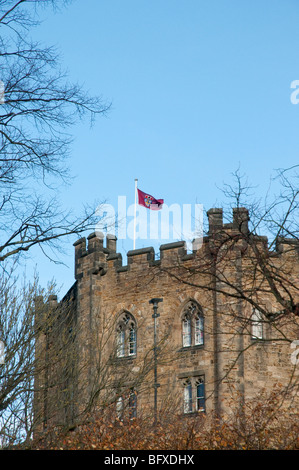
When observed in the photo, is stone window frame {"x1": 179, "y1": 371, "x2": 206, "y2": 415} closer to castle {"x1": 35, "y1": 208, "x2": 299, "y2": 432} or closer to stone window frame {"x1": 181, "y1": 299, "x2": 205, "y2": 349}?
castle {"x1": 35, "y1": 208, "x2": 299, "y2": 432}

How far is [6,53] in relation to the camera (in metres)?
16.5

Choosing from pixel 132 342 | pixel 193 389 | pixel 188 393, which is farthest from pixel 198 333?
pixel 132 342

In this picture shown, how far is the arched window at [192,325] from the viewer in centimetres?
3553

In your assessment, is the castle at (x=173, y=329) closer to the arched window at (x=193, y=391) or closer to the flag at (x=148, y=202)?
the arched window at (x=193, y=391)

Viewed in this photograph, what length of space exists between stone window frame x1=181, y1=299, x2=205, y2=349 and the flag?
454 cm

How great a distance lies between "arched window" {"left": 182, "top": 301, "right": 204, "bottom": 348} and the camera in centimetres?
3553

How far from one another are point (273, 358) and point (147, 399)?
16.8ft

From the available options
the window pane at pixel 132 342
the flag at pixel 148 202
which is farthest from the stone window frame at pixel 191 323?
the flag at pixel 148 202

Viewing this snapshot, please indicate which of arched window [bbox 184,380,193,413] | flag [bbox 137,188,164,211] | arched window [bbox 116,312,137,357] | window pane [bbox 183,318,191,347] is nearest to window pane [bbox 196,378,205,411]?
arched window [bbox 184,380,193,413]

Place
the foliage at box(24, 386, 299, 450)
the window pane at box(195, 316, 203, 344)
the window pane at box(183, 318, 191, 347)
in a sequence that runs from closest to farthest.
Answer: the foliage at box(24, 386, 299, 450), the window pane at box(195, 316, 203, 344), the window pane at box(183, 318, 191, 347)

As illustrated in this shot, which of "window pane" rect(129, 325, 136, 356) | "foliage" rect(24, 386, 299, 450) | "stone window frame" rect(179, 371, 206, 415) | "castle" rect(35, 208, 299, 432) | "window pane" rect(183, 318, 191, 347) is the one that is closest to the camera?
"foliage" rect(24, 386, 299, 450)

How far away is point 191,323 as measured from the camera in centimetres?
3575

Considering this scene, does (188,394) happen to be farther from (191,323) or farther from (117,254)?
(117,254)
